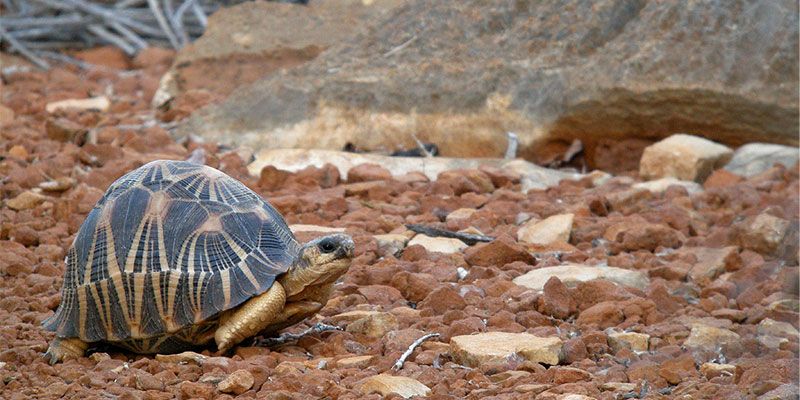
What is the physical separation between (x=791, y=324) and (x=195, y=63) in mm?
6272

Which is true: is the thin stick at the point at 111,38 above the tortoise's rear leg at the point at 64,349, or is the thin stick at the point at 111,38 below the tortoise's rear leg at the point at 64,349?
below

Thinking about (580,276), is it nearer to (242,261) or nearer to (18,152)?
(242,261)

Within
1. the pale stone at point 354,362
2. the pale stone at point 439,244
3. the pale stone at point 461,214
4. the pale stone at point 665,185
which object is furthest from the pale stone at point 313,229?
the pale stone at point 665,185

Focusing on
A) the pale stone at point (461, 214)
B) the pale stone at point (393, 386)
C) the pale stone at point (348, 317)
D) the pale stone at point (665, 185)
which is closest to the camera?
the pale stone at point (393, 386)

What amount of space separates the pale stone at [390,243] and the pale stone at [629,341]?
133 cm

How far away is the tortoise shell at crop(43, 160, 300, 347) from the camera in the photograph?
3.96 metres

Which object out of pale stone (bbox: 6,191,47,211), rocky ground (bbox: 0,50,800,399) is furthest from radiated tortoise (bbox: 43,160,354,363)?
pale stone (bbox: 6,191,47,211)

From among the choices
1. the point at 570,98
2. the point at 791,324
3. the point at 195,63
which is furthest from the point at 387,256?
the point at 195,63

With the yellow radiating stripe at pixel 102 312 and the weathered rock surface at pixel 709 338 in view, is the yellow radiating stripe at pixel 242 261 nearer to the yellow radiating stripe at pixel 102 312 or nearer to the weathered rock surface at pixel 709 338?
the yellow radiating stripe at pixel 102 312

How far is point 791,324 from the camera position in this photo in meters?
4.29

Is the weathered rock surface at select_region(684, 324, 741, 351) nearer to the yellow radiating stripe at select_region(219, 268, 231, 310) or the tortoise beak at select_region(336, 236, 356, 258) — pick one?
the tortoise beak at select_region(336, 236, 356, 258)

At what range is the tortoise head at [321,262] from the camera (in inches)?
158

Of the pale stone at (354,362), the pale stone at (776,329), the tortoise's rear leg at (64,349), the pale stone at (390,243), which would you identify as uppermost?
the pale stone at (354,362)

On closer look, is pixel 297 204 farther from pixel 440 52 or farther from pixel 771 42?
pixel 771 42
